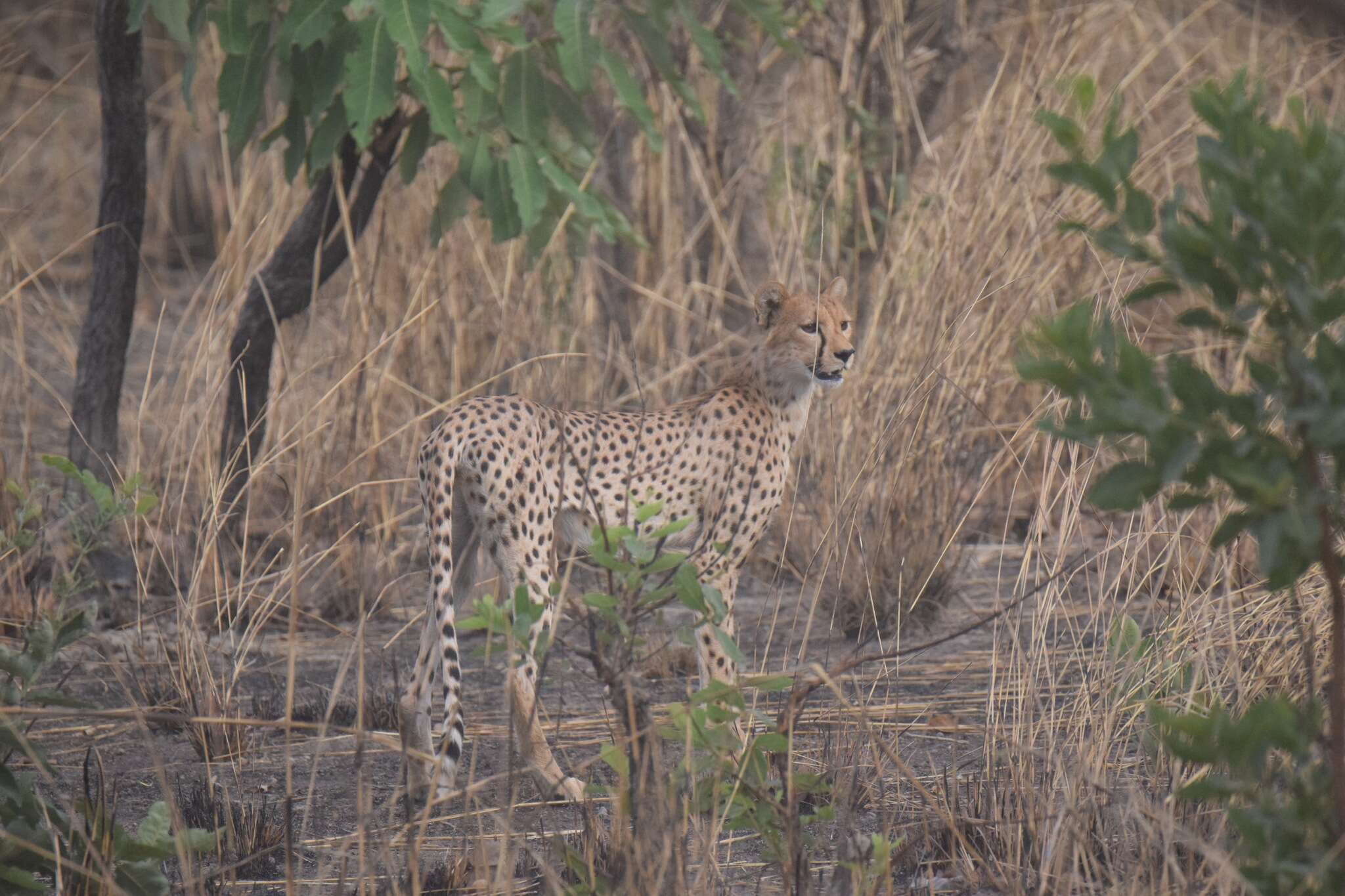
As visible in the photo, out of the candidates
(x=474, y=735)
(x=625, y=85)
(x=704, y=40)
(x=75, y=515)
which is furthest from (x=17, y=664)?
(x=704, y=40)

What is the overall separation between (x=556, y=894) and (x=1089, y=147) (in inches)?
179

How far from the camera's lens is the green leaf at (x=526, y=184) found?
14.3 feet

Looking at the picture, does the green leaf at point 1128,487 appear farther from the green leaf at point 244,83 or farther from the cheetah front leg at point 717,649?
the green leaf at point 244,83

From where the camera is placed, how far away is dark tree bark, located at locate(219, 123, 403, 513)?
198 inches

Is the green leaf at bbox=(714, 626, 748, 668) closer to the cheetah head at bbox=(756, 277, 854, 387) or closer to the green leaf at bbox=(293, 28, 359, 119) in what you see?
the cheetah head at bbox=(756, 277, 854, 387)

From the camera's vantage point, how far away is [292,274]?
514 cm

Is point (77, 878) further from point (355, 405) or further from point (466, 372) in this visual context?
point (466, 372)

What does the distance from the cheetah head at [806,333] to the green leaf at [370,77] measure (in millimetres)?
1188

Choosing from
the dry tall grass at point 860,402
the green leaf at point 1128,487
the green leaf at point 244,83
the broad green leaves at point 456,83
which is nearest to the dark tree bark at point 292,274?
the dry tall grass at point 860,402

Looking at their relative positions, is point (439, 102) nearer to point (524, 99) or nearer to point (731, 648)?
point (524, 99)

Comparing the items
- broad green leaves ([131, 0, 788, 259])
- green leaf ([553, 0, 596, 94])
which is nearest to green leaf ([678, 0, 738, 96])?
broad green leaves ([131, 0, 788, 259])

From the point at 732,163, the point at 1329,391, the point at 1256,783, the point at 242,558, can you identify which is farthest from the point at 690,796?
the point at 732,163

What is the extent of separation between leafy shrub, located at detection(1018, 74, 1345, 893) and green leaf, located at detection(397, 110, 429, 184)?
295 cm

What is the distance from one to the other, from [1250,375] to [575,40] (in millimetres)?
2690
